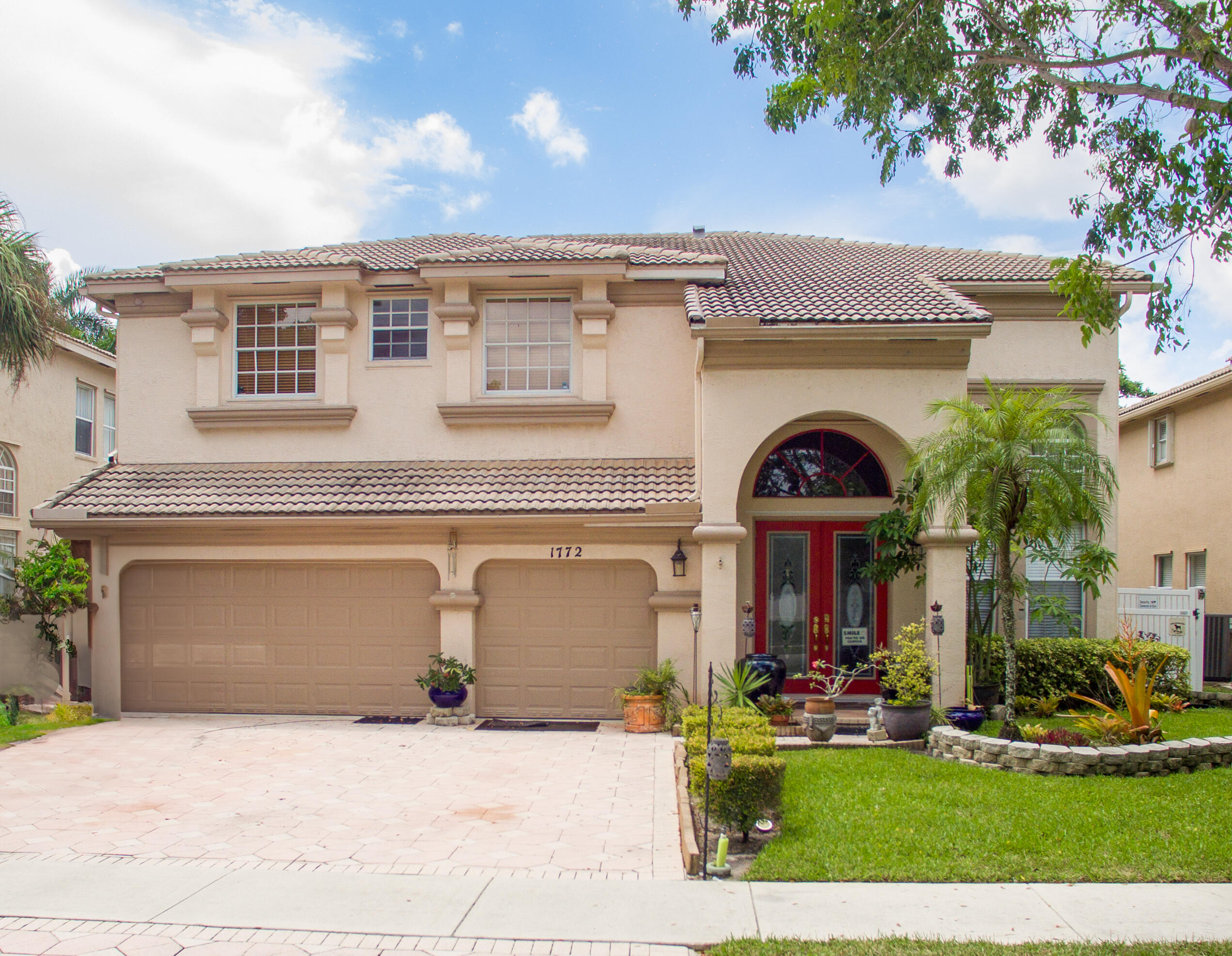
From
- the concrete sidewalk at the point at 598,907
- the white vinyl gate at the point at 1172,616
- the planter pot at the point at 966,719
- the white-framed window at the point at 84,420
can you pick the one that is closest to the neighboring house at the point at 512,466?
the white vinyl gate at the point at 1172,616

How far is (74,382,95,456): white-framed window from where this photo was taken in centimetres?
2198

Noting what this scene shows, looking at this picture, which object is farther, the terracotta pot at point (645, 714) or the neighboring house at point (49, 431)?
the neighboring house at point (49, 431)

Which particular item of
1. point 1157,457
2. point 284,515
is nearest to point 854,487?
point 284,515

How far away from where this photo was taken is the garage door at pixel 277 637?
1438 centimetres

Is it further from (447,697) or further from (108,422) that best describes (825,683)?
(108,422)

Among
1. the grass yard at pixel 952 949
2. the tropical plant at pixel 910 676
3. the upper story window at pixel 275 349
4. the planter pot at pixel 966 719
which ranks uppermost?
the upper story window at pixel 275 349

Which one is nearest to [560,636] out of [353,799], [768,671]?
[768,671]

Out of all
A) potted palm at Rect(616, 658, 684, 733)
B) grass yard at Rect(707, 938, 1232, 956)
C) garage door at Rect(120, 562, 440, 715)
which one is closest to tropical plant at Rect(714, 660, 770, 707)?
potted palm at Rect(616, 658, 684, 733)

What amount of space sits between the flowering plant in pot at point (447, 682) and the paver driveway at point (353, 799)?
48cm

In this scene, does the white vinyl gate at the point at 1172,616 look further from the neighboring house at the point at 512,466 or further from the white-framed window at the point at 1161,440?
the white-framed window at the point at 1161,440

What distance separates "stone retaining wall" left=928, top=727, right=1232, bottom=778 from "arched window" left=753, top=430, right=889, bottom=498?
5067 millimetres

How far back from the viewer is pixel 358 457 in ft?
50.0

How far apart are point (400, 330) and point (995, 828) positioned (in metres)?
11.5

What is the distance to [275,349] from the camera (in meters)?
15.5
